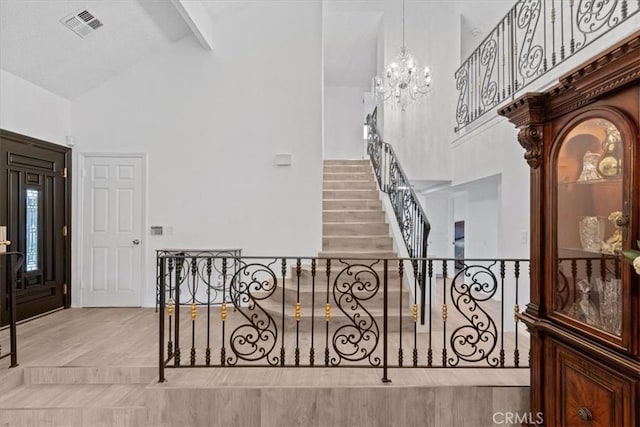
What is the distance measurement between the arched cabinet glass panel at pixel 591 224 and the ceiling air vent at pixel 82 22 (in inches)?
185

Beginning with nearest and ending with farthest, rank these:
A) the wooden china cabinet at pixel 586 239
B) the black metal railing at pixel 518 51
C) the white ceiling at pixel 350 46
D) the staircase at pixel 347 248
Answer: the wooden china cabinet at pixel 586 239 → the black metal railing at pixel 518 51 → the staircase at pixel 347 248 → the white ceiling at pixel 350 46

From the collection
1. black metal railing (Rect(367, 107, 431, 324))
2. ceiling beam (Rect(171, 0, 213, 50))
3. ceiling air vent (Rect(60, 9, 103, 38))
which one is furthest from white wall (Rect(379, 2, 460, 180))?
ceiling air vent (Rect(60, 9, 103, 38))

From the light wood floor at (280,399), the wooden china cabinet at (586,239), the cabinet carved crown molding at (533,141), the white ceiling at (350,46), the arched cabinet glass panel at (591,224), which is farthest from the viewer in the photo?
the white ceiling at (350,46)

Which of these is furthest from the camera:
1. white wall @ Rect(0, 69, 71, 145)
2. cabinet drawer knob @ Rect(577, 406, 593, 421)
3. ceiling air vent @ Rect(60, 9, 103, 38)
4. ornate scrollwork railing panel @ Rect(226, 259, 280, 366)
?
white wall @ Rect(0, 69, 71, 145)

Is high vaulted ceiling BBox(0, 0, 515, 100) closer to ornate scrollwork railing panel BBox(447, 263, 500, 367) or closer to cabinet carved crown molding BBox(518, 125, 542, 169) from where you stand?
cabinet carved crown molding BBox(518, 125, 542, 169)

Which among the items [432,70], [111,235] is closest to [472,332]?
[432,70]

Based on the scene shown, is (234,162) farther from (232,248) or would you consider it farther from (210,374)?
(210,374)

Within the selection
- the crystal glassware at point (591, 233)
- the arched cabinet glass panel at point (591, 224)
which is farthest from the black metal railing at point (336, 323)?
the crystal glassware at point (591, 233)

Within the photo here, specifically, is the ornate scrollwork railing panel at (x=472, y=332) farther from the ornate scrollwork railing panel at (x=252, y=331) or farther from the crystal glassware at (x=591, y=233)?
the ornate scrollwork railing panel at (x=252, y=331)

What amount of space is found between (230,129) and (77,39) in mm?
2005

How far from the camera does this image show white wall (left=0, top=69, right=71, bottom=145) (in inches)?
161

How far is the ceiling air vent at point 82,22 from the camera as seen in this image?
380 cm

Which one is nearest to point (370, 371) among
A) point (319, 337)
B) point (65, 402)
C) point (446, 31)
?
point (319, 337)

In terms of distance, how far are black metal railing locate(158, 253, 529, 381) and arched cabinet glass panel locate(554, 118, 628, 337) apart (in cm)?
60
